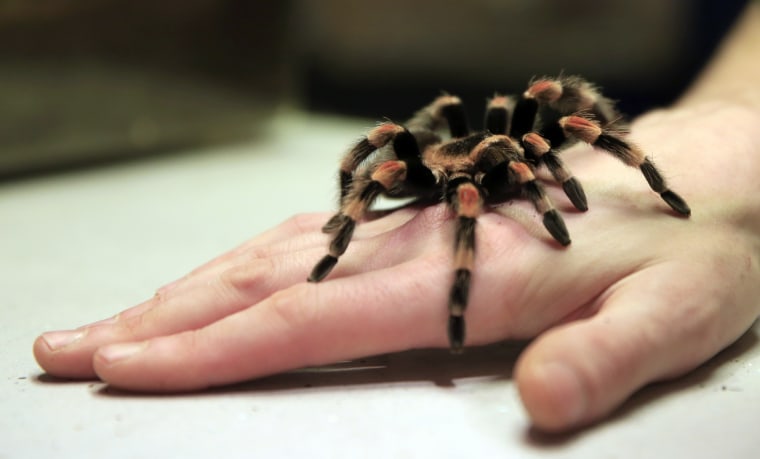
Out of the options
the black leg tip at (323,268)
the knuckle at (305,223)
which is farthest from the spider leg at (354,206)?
the knuckle at (305,223)

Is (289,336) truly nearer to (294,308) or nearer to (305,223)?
(294,308)

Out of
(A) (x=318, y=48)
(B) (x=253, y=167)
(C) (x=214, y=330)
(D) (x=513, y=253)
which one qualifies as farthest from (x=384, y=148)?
(A) (x=318, y=48)

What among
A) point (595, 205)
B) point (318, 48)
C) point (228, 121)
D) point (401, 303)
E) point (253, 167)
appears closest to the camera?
point (401, 303)

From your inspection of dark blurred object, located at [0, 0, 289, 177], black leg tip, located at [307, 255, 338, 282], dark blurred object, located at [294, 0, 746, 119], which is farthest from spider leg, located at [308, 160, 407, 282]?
dark blurred object, located at [294, 0, 746, 119]

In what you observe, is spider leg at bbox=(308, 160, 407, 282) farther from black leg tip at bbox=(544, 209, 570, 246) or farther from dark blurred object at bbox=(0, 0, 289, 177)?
dark blurred object at bbox=(0, 0, 289, 177)

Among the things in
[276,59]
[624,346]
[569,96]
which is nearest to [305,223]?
[569,96]

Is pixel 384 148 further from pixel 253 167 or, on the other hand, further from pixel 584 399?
pixel 253 167
